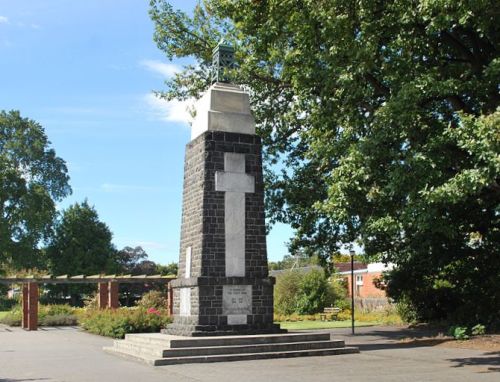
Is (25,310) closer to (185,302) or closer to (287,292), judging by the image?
(185,302)

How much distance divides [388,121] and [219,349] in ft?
21.5

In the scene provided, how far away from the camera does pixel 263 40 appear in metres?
17.5

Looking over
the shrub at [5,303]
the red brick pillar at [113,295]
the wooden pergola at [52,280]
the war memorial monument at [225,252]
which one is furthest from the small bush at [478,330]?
the shrub at [5,303]

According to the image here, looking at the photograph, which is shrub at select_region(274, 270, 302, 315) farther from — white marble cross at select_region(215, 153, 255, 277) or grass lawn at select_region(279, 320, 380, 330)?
white marble cross at select_region(215, 153, 255, 277)

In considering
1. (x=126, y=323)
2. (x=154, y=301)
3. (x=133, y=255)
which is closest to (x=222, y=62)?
(x=126, y=323)

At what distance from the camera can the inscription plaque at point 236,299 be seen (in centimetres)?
1612

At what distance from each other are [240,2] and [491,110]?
8.51 metres

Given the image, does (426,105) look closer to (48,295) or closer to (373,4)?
(373,4)

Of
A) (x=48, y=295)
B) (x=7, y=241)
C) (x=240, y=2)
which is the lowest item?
(x=48, y=295)

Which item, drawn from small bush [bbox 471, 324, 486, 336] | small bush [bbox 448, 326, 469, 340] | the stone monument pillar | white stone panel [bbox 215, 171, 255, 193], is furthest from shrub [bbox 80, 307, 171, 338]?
small bush [bbox 471, 324, 486, 336]

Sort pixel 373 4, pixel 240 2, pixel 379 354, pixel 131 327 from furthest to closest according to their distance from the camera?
pixel 131 327 < pixel 240 2 < pixel 379 354 < pixel 373 4

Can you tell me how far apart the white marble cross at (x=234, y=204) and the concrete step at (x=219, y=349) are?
2.30m

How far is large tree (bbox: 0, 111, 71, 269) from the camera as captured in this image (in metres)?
53.1

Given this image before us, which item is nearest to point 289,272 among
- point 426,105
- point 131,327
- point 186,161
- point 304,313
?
point 304,313
